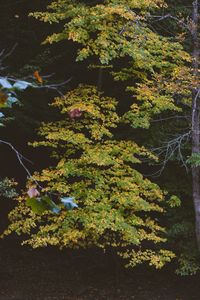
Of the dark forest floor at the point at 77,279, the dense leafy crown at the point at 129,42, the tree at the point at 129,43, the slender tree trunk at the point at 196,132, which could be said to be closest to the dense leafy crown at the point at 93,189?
the tree at the point at 129,43

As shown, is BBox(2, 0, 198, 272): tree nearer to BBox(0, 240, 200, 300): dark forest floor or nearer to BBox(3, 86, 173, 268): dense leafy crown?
BBox(3, 86, 173, 268): dense leafy crown

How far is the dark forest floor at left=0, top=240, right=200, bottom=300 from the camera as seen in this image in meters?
10.7

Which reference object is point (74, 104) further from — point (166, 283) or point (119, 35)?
point (166, 283)

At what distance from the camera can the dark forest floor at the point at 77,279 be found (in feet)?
35.2

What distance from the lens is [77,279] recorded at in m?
11.6

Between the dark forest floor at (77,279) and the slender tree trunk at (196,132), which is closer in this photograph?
the slender tree trunk at (196,132)

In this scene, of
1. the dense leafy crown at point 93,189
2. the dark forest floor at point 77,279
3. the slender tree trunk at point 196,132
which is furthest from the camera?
the dark forest floor at point 77,279

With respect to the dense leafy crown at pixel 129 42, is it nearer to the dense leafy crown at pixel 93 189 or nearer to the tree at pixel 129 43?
the tree at pixel 129 43

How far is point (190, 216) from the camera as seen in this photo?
11.0 metres

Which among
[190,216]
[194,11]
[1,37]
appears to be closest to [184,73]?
[194,11]

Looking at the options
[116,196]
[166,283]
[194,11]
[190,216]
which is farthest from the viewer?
[166,283]

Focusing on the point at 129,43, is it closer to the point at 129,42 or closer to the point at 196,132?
the point at 129,42

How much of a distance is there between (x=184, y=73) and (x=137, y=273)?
6.20 meters

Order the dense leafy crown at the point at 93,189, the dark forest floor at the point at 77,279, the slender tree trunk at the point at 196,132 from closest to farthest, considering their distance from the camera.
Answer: the dense leafy crown at the point at 93,189
the slender tree trunk at the point at 196,132
the dark forest floor at the point at 77,279
